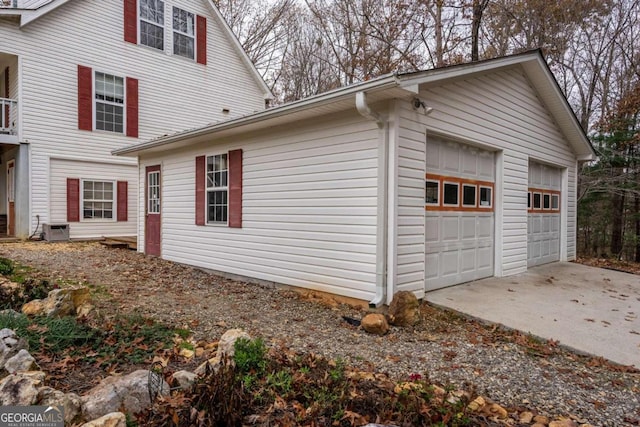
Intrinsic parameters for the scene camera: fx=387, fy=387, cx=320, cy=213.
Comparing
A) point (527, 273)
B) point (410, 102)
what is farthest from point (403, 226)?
point (527, 273)

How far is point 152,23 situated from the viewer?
41.3ft

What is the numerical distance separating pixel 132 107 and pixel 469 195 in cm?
1053

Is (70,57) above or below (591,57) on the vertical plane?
below

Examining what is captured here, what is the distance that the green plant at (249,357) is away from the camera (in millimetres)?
2820

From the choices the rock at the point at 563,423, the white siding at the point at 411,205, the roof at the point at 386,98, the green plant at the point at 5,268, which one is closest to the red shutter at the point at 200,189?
the roof at the point at 386,98

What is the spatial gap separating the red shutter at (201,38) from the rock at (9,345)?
12469mm

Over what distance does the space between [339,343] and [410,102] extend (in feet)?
10.3

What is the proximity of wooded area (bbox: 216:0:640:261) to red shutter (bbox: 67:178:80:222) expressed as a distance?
11037 mm

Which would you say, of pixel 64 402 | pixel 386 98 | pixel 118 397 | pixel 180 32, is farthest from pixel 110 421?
pixel 180 32

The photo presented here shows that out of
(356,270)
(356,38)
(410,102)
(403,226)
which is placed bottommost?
(356,270)

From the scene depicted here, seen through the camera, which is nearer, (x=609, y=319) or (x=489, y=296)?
(x=609, y=319)

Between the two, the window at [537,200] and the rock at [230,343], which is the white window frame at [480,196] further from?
the rock at [230,343]

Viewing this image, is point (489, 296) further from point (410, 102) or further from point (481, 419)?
point (481, 419)

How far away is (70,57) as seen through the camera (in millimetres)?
11078
